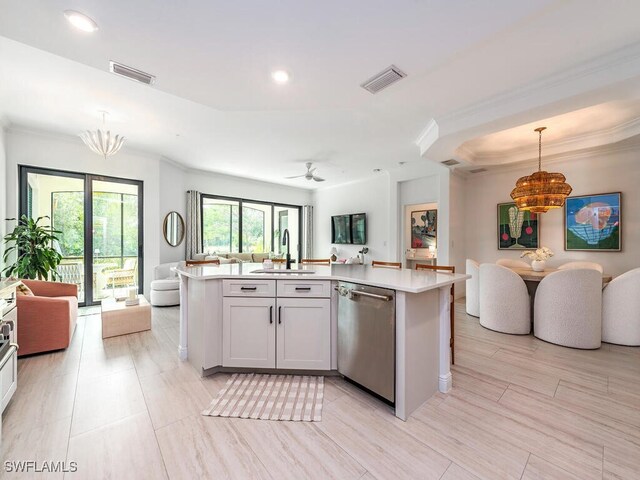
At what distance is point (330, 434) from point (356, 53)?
2614 millimetres

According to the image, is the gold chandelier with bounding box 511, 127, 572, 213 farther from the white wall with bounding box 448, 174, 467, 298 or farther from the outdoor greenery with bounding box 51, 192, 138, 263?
the outdoor greenery with bounding box 51, 192, 138, 263

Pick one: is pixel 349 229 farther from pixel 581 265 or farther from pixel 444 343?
→ pixel 444 343

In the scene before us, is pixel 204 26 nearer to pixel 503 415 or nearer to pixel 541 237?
pixel 503 415

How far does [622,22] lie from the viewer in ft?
6.07

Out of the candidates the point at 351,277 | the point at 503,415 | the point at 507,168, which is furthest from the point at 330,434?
the point at 507,168

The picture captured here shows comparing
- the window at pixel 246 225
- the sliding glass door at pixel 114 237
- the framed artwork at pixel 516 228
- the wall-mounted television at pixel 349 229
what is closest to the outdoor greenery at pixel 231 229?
→ the window at pixel 246 225

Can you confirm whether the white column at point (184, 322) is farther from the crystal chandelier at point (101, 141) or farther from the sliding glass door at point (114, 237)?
the sliding glass door at point (114, 237)

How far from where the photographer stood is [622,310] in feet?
10.6

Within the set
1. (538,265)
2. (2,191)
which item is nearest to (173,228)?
(2,191)

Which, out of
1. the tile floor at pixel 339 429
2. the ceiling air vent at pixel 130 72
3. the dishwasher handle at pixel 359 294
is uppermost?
the ceiling air vent at pixel 130 72

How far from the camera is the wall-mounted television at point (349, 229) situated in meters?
7.20

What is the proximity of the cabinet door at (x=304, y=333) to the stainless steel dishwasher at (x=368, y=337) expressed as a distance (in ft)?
0.42

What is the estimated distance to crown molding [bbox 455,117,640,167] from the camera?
3.65m

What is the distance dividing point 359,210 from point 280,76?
5.39 meters
